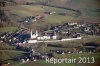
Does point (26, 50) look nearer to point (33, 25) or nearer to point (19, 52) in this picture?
point (19, 52)

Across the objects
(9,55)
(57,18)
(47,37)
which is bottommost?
(9,55)

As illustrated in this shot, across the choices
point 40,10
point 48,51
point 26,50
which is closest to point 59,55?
point 48,51

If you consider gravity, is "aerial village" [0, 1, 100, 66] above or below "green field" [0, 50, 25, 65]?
above

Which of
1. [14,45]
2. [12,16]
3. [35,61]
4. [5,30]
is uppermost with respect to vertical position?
[12,16]

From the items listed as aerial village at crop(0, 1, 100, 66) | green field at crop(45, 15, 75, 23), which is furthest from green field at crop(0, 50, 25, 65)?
green field at crop(45, 15, 75, 23)

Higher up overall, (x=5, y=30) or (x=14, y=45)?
(x=5, y=30)

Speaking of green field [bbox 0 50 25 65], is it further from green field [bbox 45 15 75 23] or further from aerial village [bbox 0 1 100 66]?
green field [bbox 45 15 75 23]

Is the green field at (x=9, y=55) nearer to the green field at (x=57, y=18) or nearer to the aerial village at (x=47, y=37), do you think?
the aerial village at (x=47, y=37)

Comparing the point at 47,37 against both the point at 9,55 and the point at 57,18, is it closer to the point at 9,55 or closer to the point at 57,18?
the point at 57,18

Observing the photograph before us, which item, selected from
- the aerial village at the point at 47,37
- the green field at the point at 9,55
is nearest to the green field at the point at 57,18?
the aerial village at the point at 47,37

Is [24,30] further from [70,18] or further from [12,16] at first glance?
[70,18]

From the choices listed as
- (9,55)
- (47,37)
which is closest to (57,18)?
(47,37)
